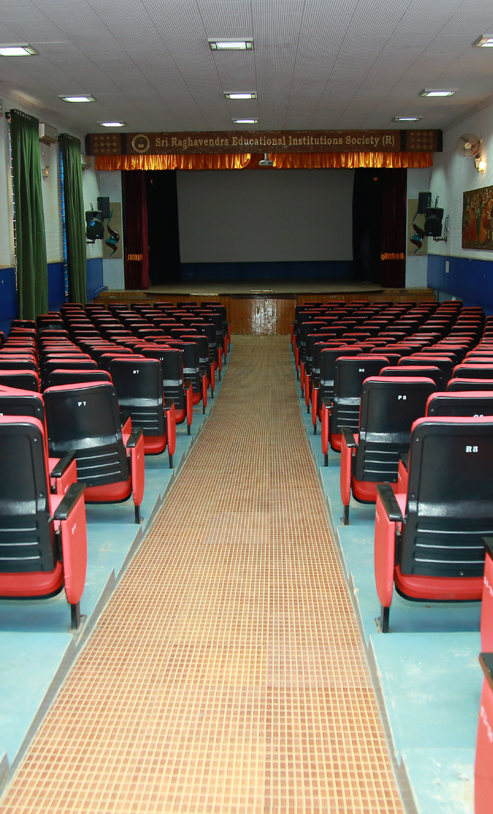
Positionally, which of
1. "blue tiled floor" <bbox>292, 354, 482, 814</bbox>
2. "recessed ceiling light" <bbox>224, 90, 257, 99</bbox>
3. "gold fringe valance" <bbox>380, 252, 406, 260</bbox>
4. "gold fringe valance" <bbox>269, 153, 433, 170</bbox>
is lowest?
"blue tiled floor" <bbox>292, 354, 482, 814</bbox>

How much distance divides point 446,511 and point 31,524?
1.59m

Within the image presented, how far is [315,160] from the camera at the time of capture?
53.2 ft

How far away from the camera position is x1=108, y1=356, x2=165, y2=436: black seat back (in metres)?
5.16

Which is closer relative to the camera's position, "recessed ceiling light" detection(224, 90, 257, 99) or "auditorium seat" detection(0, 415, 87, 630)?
"auditorium seat" detection(0, 415, 87, 630)

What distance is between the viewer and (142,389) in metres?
5.25

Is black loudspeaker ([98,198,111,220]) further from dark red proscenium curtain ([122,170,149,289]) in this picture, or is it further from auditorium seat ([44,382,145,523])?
auditorium seat ([44,382,145,523])

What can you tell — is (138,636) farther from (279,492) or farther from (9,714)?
(279,492)

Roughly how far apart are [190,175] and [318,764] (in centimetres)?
2083

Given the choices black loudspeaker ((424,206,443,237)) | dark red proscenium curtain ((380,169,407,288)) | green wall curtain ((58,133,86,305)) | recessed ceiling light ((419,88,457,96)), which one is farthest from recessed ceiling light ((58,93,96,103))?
dark red proscenium curtain ((380,169,407,288))

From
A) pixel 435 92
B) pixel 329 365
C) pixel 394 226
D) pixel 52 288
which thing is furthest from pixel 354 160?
pixel 329 365

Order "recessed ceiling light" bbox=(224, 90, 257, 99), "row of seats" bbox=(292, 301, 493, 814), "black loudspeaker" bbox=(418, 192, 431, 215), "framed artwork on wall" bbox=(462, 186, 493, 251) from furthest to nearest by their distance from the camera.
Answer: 1. "black loudspeaker" bbox=(418, 192, 431, 215)
2. "framed artwork on wall" bbox=(462, 186, 493, 251)
3. "recessed ceiling light" bbox=(224, 90, 257, 99)
4. "row of seats" bbox=(292, 301, 493, 814)

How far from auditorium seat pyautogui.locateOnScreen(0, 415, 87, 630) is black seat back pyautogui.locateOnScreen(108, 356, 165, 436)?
7.62 ft

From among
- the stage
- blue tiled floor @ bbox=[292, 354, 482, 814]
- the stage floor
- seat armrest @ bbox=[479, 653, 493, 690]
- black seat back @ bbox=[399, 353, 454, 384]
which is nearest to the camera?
seat armrest @ bbox=[479, 653, 493, 690]

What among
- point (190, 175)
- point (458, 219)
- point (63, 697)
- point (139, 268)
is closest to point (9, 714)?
point (63, 697)
